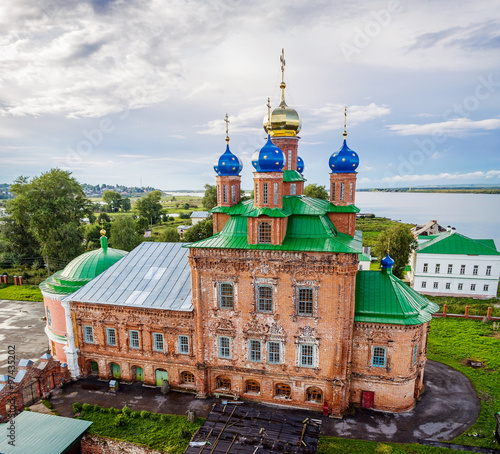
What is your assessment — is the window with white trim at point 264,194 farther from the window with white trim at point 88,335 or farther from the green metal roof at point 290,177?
the window with white trim at point 88,335

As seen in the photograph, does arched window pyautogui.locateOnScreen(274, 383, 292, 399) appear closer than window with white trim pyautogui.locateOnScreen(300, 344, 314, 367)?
No

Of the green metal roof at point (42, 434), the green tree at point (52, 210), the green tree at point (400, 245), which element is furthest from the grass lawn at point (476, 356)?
the green tree at point (52, 210)

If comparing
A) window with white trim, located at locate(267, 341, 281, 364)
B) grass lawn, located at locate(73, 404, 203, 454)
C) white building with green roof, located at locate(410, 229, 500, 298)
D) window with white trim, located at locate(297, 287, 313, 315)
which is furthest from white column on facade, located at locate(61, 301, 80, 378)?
white building with green roof, located at locate(410, 229, 500, 298)

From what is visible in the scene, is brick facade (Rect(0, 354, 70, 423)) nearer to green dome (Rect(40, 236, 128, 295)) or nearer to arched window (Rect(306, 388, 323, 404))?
green dome (Rect(40, 236, 128, 295))

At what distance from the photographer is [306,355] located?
18797mm

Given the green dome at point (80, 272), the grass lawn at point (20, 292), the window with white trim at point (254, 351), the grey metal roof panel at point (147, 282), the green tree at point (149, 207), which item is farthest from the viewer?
the green tree at point (149, 207)

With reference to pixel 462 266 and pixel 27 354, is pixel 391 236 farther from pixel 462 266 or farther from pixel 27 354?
pixel 27 354

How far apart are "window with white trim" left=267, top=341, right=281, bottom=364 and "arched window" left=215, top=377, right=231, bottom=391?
324cm

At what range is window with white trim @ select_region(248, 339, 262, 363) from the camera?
19411 mm

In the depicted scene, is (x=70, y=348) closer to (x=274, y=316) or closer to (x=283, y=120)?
(x=274, y=316)

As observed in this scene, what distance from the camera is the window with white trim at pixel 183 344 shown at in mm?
20663

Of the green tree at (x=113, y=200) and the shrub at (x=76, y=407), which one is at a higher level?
the green tree at (x=113, y=200)

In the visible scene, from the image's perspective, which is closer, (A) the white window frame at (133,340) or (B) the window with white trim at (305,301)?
(B) the window with white trim at (305,301)

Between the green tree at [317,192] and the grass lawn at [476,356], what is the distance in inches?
1424
